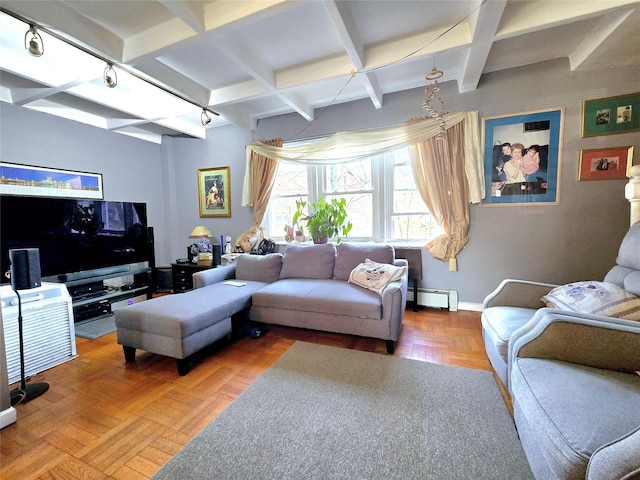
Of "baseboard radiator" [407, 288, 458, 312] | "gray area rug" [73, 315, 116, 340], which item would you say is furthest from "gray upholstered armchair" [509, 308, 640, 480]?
"gray area rug" [73, 315, 116, 340]

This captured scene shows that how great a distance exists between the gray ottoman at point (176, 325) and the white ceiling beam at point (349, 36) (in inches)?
90.6

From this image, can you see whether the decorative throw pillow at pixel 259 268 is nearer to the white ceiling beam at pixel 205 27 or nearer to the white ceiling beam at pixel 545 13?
the white ceiling beam at pixel 205 27

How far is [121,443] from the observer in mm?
1334

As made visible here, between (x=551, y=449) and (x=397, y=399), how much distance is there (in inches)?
33.5

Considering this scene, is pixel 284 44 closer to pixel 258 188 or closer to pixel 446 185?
pixel 258 188

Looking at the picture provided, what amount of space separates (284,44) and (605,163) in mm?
3188

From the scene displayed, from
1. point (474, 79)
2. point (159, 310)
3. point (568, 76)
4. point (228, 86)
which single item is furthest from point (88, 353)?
point (568, 76)

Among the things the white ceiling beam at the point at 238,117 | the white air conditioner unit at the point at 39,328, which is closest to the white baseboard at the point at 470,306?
the white ceiling beam at the point at 238,117

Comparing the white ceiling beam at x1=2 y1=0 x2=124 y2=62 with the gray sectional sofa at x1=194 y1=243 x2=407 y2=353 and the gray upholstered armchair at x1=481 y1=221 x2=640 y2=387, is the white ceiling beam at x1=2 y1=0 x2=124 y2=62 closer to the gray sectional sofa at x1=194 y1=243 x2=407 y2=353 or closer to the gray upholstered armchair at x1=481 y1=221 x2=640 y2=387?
the gray sectional sofa at x1=194 y1=243 x2=407 y2=353

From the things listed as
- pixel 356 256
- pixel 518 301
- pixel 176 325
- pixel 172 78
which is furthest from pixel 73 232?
pixel 518 301

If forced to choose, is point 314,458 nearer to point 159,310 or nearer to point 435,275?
point 159,310

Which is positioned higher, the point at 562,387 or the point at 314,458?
the point at 562,387

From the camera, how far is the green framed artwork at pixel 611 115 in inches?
94.0

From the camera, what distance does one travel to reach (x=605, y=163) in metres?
2.49
